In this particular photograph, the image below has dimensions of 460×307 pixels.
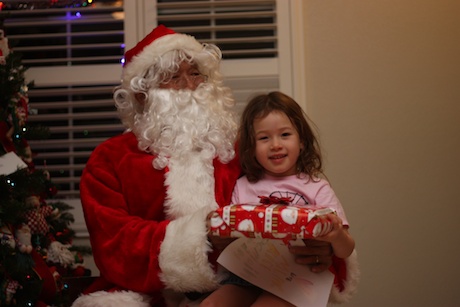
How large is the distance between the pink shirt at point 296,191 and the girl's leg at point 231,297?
1.06 ft

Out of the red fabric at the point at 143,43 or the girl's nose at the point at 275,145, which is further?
the red fabric at the point at 143,43

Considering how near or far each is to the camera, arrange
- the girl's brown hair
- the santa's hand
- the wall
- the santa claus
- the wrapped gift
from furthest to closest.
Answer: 1. the wall
2. the girl's brown hair
3. the santa claus
4. the santa's hand
5. the wrapped gift

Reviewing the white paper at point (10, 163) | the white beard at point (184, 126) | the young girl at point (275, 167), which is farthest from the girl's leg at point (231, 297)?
the white paper at point (10, 163)

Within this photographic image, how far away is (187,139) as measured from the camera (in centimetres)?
241

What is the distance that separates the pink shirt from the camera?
2.18 m

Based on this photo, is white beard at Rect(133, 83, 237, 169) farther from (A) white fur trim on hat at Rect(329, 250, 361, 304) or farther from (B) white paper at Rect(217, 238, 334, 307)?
(A) white fur trim on hat at Rect(329, 250, 361, 304)

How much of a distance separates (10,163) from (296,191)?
1248mm

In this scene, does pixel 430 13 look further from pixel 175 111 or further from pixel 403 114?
pixel 175 111

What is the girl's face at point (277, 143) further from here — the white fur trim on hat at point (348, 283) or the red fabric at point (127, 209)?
the white fur trim on hat at point (348, 283)

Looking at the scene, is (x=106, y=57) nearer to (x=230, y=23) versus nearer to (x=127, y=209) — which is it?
(x=230, y=23)

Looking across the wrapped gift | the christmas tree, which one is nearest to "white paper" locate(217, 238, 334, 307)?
the wrapped gift

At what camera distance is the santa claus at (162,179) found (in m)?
2.15

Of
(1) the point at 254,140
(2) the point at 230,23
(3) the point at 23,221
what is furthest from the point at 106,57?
(1) the point at 254,140

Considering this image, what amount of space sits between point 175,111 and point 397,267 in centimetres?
171
